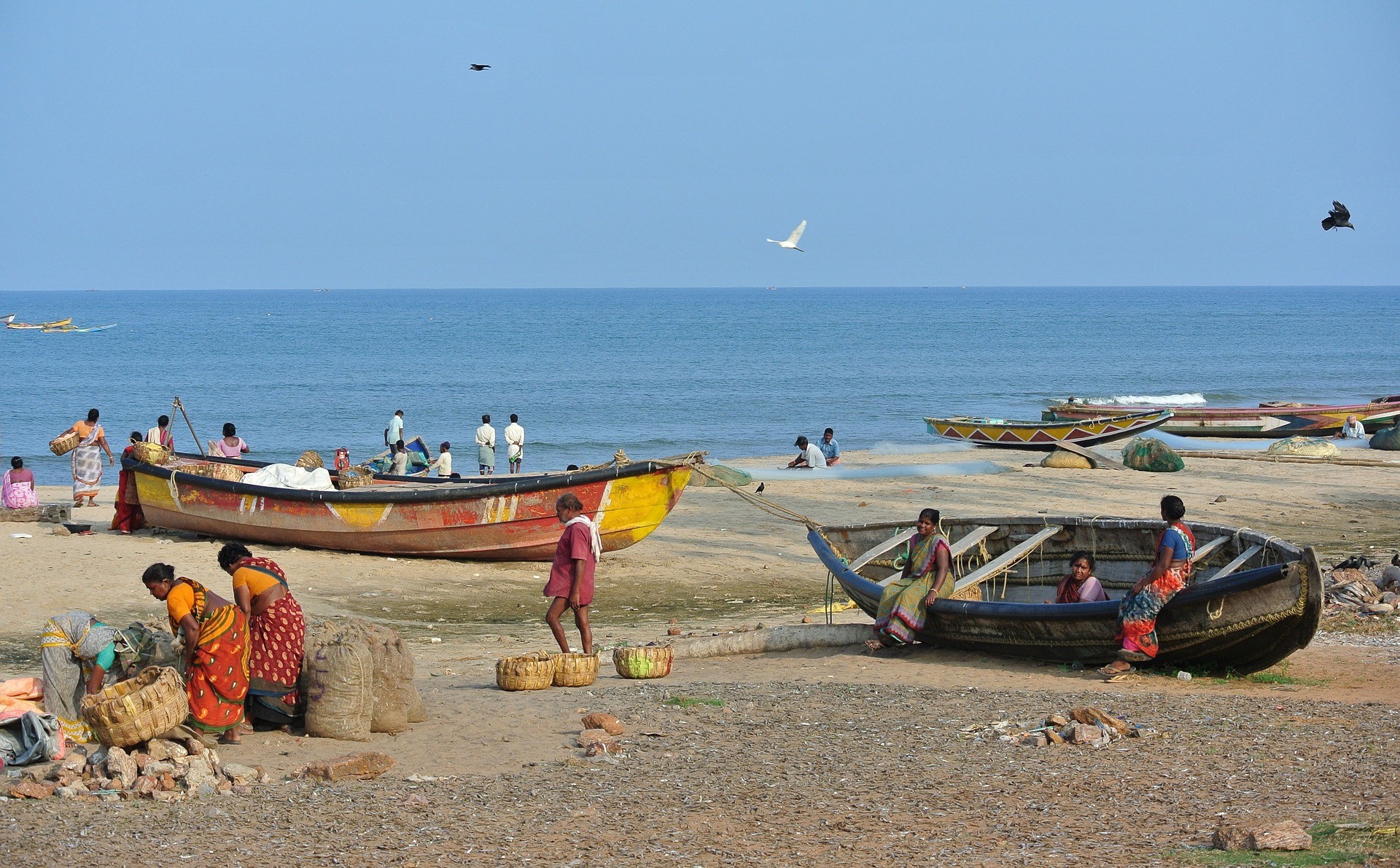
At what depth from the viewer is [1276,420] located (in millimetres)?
31625

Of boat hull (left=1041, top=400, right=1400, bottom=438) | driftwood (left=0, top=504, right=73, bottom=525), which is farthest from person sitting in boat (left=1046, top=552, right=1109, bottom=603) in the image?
boat hull (left=1041, top=400, right=1400, bottom=438)

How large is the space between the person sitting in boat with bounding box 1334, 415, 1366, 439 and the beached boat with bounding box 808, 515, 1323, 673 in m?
22.4

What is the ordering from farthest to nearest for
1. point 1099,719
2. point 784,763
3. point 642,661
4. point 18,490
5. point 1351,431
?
point 1351,431 < point 18,490 < point 642,661 < point 1099,719 < point 784,763

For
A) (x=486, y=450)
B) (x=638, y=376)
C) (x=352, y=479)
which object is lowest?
(x=352, y=479)

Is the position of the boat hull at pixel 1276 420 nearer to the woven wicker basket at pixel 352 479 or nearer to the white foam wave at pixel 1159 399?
the white foam wave at pixel 1159 399

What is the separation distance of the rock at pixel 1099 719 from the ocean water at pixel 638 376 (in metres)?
24.9

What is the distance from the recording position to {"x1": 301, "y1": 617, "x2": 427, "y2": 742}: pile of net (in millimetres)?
7449

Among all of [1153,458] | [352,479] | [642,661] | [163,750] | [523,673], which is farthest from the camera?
[1153,458]

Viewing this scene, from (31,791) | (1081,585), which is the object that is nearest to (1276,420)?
(1081,585)

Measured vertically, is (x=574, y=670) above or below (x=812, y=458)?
below

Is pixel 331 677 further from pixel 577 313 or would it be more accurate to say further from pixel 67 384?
pixel 577 313

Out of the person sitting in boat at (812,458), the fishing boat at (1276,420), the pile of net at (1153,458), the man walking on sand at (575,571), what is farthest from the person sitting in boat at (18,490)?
the fishing boat at (1276,420)

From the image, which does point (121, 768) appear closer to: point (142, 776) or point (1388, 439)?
point (142, 776)

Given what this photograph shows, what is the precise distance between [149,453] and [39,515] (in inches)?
71.6
